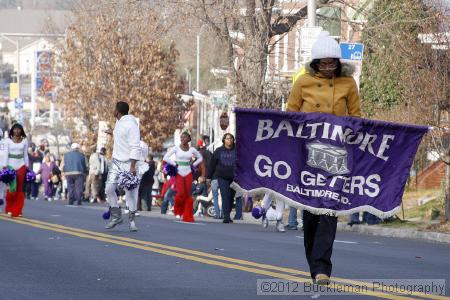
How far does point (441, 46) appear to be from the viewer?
23.2 metres

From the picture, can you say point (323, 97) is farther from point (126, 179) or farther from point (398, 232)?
point (398, 232)

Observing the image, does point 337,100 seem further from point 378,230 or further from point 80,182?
point 80,182

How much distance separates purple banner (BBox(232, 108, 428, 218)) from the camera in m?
10.5

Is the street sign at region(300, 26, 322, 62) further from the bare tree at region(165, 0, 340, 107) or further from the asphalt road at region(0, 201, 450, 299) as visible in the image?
the asphalt road at region(0, 201, 450, 299)

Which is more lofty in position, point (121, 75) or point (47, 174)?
point (121, 75)

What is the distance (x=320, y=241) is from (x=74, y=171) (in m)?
28.0

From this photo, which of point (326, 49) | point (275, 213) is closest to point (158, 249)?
point (326, 49)

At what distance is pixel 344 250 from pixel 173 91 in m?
42.8

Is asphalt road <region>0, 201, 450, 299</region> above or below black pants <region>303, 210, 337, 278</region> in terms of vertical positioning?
below

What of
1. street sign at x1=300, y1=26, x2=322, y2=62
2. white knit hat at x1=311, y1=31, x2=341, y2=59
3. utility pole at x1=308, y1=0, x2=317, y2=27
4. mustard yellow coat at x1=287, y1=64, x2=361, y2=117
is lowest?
mustard yellow coat at x1=287, y1=64, x2=361, y2=117

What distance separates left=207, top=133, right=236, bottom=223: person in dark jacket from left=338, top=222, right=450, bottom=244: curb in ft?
9.33

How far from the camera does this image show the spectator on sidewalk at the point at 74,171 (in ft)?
124

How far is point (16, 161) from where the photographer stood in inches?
→ 926

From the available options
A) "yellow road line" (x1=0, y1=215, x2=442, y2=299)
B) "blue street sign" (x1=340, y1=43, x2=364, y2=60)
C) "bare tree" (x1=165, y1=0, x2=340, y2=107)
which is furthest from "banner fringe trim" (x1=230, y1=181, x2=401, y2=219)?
"bare tree" (x1=165, y1=0, x2=340, y2=107)
